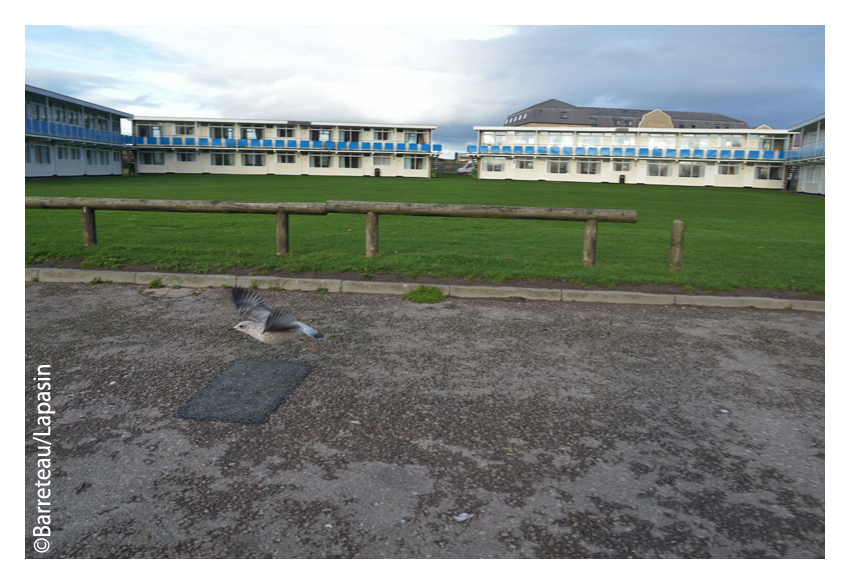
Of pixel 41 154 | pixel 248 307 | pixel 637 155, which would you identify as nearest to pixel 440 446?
pixel 248 307

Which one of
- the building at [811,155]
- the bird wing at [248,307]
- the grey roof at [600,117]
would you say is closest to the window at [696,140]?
the building at [811,155]

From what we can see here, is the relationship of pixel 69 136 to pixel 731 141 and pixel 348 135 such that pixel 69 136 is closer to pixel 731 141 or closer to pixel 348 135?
pixel 348 135

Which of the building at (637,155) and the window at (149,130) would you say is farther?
the window at (149,130)

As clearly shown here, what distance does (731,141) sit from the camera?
64.8m

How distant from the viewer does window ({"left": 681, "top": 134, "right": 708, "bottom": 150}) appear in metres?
65.8

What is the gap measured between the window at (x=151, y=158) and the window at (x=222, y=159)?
18.0 ft

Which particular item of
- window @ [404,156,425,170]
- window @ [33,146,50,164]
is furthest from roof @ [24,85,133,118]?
window @ [404,156,425,170]

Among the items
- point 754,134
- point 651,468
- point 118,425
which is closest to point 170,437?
point 118,425

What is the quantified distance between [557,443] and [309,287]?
4.59 m

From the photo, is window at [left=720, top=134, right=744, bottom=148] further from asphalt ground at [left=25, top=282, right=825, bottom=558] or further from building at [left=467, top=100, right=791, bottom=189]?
asphalt ground at [left=25, top=282, right=825, bottom=558]

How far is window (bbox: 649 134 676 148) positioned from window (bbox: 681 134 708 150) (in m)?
1.08

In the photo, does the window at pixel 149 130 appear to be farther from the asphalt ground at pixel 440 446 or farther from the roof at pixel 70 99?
the asphalt ground at pixel 440 446

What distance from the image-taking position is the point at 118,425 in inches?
142

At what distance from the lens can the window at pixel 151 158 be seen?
220ft
